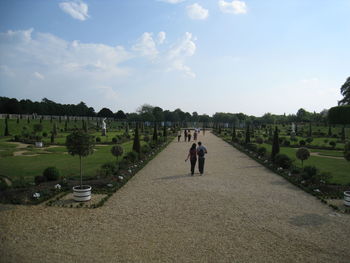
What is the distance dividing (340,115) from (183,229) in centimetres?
6122

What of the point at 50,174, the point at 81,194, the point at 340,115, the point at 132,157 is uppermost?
the point at 340,115

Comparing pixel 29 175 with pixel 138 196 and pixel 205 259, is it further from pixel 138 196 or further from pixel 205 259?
pixel 205 259

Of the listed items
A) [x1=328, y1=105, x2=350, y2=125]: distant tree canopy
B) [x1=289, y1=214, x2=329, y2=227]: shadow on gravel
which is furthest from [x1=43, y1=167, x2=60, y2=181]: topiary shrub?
[x1=328, y1=105, x2=350, y2=125]: distant tree canopy

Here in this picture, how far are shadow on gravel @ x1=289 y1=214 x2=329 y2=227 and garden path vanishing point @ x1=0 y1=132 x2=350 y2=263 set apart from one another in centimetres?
3

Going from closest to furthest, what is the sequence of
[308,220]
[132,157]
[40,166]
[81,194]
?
1. [308,220]
2. [81,194]
3. [40,166]
4. [132,157]

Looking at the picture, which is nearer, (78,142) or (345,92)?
(78,142)

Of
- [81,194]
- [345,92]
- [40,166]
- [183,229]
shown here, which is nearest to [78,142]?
[81,194]

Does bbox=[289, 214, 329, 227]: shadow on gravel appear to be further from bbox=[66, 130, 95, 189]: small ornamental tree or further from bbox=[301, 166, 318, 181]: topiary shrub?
bbox=[66, 130, 95, 189]: small ornamental tree

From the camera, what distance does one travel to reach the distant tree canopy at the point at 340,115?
181ft

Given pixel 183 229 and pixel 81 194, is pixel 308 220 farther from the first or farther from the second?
pixel 81 194

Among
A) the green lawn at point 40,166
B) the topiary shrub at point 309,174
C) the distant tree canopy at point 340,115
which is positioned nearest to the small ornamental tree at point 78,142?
the green lawn at point 40,166

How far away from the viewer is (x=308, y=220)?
7777mm

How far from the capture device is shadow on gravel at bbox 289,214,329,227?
24.5 ft

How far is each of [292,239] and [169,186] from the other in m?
6.00
